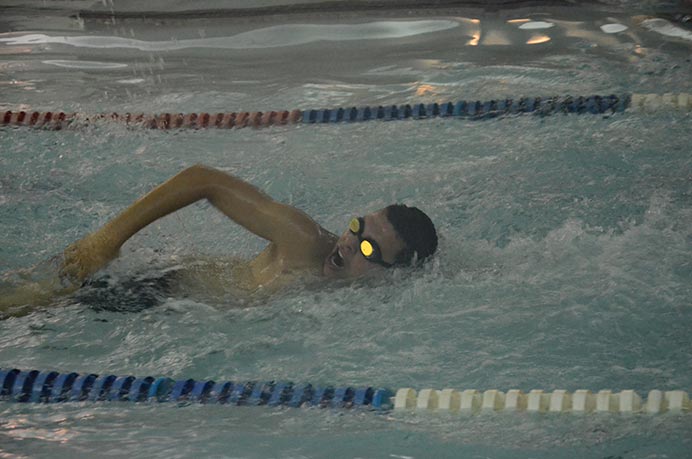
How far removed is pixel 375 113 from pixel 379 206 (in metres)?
1.00

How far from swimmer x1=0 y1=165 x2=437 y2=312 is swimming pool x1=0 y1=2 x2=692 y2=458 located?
0.09 metres

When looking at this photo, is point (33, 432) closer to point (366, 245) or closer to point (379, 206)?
point (366, 245)

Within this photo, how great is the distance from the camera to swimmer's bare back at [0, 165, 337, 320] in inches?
126

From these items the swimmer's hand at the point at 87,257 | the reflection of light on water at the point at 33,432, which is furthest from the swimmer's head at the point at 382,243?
the reflection of light on water at the point at 33,432

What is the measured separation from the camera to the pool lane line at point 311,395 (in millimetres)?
2791

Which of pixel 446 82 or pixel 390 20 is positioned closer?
pixel 446 82

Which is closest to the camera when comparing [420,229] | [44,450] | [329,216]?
[44,450]

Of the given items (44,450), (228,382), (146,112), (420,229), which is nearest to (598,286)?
(420,229)

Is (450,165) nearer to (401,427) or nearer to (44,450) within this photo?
(401,427)

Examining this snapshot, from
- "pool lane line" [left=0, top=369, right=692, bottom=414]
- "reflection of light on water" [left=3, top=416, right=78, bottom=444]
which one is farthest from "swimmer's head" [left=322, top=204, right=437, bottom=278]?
"reflection of light on water" [left=3, top=416, right=78, bottom=444]

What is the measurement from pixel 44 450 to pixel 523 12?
489cm

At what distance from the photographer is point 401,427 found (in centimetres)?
281

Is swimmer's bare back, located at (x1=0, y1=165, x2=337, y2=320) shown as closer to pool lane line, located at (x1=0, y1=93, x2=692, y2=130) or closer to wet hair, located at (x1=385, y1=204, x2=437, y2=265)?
wet hair, located at (x1=385, y1=204, x2=437, y2=265)

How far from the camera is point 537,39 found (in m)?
6.16
